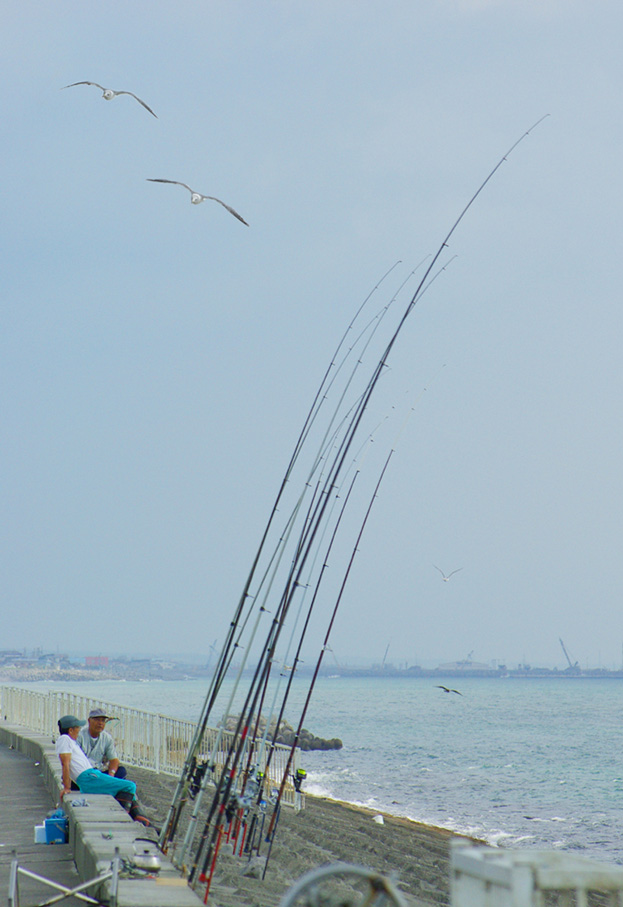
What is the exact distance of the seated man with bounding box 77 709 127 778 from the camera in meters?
7.96

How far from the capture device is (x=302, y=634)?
29.4 feet

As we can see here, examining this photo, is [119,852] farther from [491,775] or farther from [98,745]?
[491,775]

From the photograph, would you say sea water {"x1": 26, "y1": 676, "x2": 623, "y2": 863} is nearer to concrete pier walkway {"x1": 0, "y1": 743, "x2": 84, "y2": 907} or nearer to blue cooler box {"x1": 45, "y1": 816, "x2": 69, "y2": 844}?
concrete pier walkway {"x1": 0, "y1": 743, "x2": 84, "y2": 907}

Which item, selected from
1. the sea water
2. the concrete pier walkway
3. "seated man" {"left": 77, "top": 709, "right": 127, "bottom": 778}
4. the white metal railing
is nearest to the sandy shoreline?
the white metal railing

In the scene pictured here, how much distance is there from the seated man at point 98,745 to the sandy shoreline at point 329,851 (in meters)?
1.26

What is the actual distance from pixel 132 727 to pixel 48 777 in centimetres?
383

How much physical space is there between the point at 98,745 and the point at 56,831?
1645 mm

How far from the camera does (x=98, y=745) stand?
26.5 ft

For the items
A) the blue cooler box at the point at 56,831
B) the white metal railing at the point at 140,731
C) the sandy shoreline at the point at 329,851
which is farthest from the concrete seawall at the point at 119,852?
the white metal railing at the point at 140,731

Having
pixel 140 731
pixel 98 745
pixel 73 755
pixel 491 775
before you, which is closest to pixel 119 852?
pixel 73 755

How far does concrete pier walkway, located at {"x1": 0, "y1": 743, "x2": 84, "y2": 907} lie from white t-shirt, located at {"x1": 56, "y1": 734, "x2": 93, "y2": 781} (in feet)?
1.78

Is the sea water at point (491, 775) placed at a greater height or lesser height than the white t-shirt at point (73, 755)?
lesser

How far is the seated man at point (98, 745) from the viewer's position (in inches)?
313

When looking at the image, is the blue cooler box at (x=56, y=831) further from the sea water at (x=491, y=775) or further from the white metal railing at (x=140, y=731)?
the sea water at (x=491, y=775)
